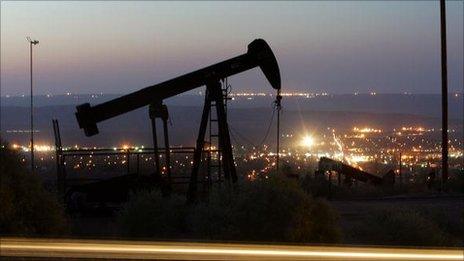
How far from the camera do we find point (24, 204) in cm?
1370

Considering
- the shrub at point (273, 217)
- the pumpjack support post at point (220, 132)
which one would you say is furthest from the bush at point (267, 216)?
the pumpjack support post at point (220, 132)

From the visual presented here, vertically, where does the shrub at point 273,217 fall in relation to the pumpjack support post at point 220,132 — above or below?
below

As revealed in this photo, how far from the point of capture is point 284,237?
1496cm

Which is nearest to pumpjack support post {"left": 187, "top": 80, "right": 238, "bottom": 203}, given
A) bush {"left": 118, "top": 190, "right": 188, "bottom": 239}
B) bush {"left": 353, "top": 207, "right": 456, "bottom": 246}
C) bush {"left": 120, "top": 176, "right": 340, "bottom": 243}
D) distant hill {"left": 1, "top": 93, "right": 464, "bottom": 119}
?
bush {"left": 118, "top": 190, "right": 188, "bottom": 239}

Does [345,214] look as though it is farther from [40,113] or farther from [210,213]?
[40,113]

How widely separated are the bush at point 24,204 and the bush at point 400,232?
623 centimetres

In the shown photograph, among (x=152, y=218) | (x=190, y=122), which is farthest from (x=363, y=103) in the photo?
(x=152, y=218)

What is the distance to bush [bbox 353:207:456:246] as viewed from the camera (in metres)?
16.8

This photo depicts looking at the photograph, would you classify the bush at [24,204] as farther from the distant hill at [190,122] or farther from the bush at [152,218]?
the distant hill at [190,122]

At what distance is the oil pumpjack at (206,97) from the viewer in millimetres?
24125

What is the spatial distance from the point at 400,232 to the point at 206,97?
8.88m

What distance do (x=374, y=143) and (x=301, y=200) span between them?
2871 inches

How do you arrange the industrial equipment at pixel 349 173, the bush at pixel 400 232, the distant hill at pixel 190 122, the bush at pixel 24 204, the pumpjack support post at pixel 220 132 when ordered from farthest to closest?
the distant hill at pixel 190 122 → the industrial equipment at pixel 349 173 → the pumpjack support post at pixel 220 132 → the bush at pixel 400 232 → the bush at pixel 24 204

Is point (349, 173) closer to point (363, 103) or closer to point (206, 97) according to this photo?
point (206, 97)
